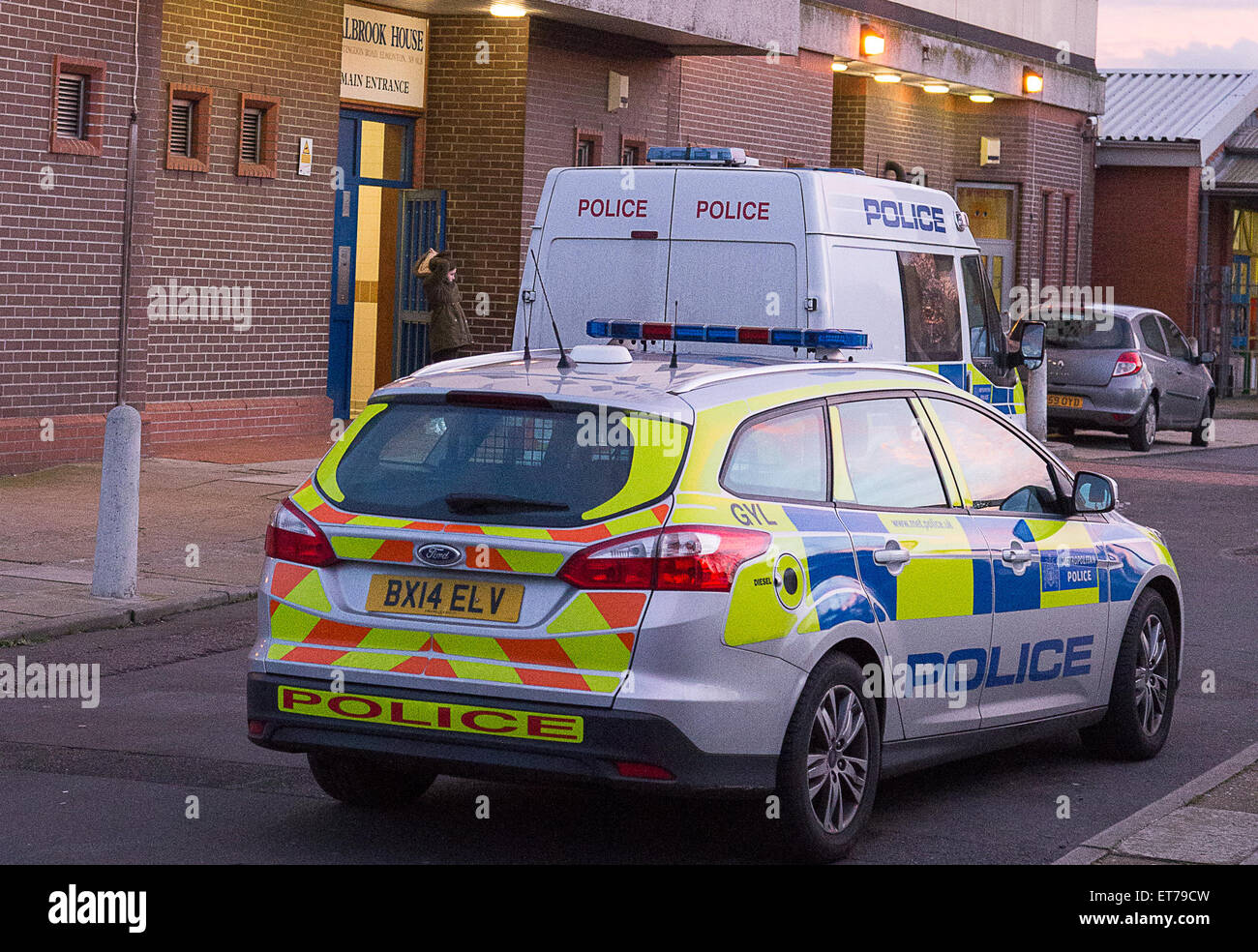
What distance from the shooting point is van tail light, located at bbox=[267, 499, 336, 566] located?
6.39 metres

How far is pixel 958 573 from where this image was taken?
23.4 ft

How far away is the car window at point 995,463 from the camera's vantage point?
7.55m

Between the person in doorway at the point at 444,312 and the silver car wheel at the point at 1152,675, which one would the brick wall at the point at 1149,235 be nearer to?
the person in doorway at the point at 444,312

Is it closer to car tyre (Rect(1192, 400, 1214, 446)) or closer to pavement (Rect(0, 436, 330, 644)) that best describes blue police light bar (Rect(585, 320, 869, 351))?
pavement (Rect(0, 436, 330, 644))

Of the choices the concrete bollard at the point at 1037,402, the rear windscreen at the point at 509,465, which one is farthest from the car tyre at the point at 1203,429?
the rear windscreen at the point at 509,465

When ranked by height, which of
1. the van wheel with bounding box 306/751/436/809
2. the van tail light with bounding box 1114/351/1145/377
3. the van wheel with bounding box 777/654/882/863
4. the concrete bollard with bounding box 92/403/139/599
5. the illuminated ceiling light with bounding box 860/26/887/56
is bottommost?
the van wheel with bounding box 306/751/436/809

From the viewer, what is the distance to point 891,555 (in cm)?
679

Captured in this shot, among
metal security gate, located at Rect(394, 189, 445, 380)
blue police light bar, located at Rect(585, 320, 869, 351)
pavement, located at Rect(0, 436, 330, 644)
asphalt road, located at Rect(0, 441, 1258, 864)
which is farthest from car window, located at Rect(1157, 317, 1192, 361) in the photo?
asphalt road, located at Rect(0, 441, 1258, 864)

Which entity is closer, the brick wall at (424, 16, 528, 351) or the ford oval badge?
the ford oval badge

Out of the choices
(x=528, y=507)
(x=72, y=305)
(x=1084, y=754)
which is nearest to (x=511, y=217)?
(x=72, y=305)

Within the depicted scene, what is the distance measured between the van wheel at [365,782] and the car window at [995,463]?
7.36ft

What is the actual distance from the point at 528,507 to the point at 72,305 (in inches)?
433

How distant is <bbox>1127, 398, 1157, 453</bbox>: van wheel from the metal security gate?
859cm

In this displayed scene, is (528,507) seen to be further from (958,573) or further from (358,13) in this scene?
(358,13)
